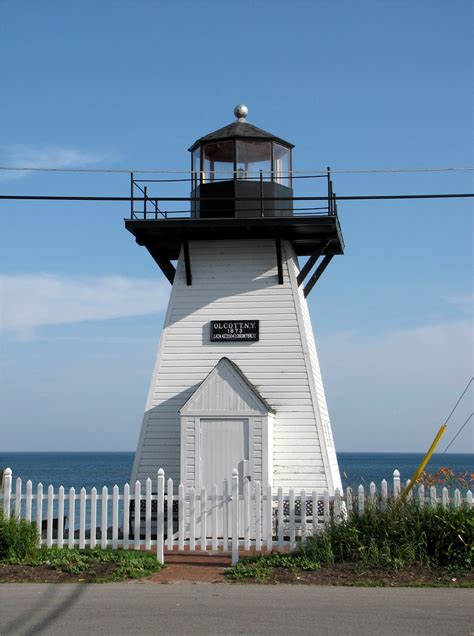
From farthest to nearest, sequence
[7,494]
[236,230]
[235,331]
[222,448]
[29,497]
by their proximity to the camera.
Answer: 1. [236,230]
2. [235,331]
3. [222,448]
4. [7,494]
5. [29,497]

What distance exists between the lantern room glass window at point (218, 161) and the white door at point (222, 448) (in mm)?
5061

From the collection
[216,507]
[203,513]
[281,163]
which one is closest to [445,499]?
[216,507]

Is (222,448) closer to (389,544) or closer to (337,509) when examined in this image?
→ (337,509)

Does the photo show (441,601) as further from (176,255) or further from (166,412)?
(176,255)

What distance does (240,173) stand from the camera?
17.7 m

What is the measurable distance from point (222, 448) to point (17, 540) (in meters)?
4.99

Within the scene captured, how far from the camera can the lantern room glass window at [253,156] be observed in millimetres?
17875

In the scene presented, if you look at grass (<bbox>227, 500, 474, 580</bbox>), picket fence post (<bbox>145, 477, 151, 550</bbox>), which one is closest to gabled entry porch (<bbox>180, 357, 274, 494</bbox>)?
picket fence post (<bbox>145, 477, 151, 550</bbox>)

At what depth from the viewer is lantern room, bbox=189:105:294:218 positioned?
57.1ft

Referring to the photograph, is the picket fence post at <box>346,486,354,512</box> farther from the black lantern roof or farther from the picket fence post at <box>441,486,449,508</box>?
the black lantern roof

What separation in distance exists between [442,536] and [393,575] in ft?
3.08

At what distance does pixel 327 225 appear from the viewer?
17.1m

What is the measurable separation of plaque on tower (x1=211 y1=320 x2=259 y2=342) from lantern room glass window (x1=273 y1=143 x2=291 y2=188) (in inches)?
119

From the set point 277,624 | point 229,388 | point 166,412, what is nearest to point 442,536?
point 277,624
